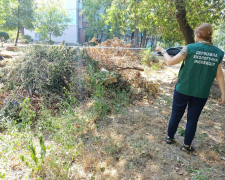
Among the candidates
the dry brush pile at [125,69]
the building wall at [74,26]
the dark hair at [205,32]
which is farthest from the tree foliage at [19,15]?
the dark hair at [205,32]

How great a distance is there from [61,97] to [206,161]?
3.63 meters

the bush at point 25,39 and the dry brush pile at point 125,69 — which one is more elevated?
the bush at point 25,39

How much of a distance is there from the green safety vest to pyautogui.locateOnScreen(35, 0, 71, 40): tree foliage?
2615 centimetres

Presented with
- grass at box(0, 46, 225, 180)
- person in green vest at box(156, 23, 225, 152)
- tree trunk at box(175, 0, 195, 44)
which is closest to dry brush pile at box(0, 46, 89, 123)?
grass at box(0, 46, 225, 180)

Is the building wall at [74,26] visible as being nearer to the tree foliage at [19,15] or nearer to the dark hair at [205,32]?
the tree foliage at [19,15]

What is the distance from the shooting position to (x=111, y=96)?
5.15 meters

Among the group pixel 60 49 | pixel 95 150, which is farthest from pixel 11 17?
pixel 95 150

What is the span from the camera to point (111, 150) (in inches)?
113

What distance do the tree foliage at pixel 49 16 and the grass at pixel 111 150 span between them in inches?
983

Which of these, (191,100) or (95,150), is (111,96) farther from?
(191,100)

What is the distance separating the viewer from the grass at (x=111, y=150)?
2430 millimetres

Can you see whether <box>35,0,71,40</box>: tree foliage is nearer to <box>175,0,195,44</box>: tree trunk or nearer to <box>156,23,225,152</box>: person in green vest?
<box>175,0,195,44</box>: tree trunk

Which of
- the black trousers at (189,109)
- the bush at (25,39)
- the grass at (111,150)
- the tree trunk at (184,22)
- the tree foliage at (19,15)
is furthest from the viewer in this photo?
the bush at (25,39)

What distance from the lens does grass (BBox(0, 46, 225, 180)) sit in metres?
2.43
